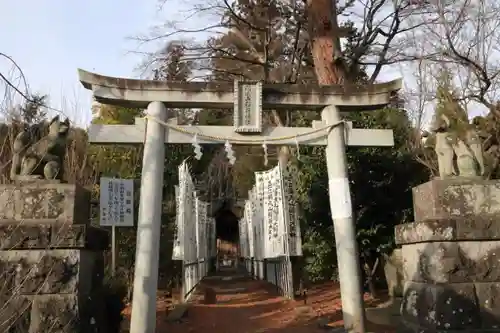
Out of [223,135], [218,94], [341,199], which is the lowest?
[341,199]

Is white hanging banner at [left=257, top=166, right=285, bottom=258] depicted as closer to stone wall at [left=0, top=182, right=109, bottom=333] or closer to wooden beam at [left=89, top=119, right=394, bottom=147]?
wooden beam at [left=89, top=119, right=394, bottom=147]

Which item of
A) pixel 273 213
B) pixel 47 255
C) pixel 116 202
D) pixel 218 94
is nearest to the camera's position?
pixel 47 255

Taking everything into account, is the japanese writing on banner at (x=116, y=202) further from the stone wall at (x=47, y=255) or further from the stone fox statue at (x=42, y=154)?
the stone wall at (x=47, y=255)

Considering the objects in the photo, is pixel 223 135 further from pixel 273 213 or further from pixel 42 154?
pixel 273 213

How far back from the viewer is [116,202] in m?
12.0

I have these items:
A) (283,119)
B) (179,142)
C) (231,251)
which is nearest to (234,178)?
(283,119)

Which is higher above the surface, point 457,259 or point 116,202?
point 116,202

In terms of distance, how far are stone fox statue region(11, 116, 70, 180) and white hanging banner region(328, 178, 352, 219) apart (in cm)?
450

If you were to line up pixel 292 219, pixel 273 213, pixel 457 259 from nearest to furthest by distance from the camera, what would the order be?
pixel 457 259 → pixel 292 219 → pixel 273 213

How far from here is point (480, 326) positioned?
655 cm

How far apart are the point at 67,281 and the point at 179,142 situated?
300 cm

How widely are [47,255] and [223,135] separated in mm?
3469

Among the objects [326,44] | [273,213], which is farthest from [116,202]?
[326,44]

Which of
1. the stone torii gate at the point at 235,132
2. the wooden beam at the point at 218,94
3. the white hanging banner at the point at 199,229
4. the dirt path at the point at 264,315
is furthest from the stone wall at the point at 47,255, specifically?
the white hanging banner at the point at 199,229
